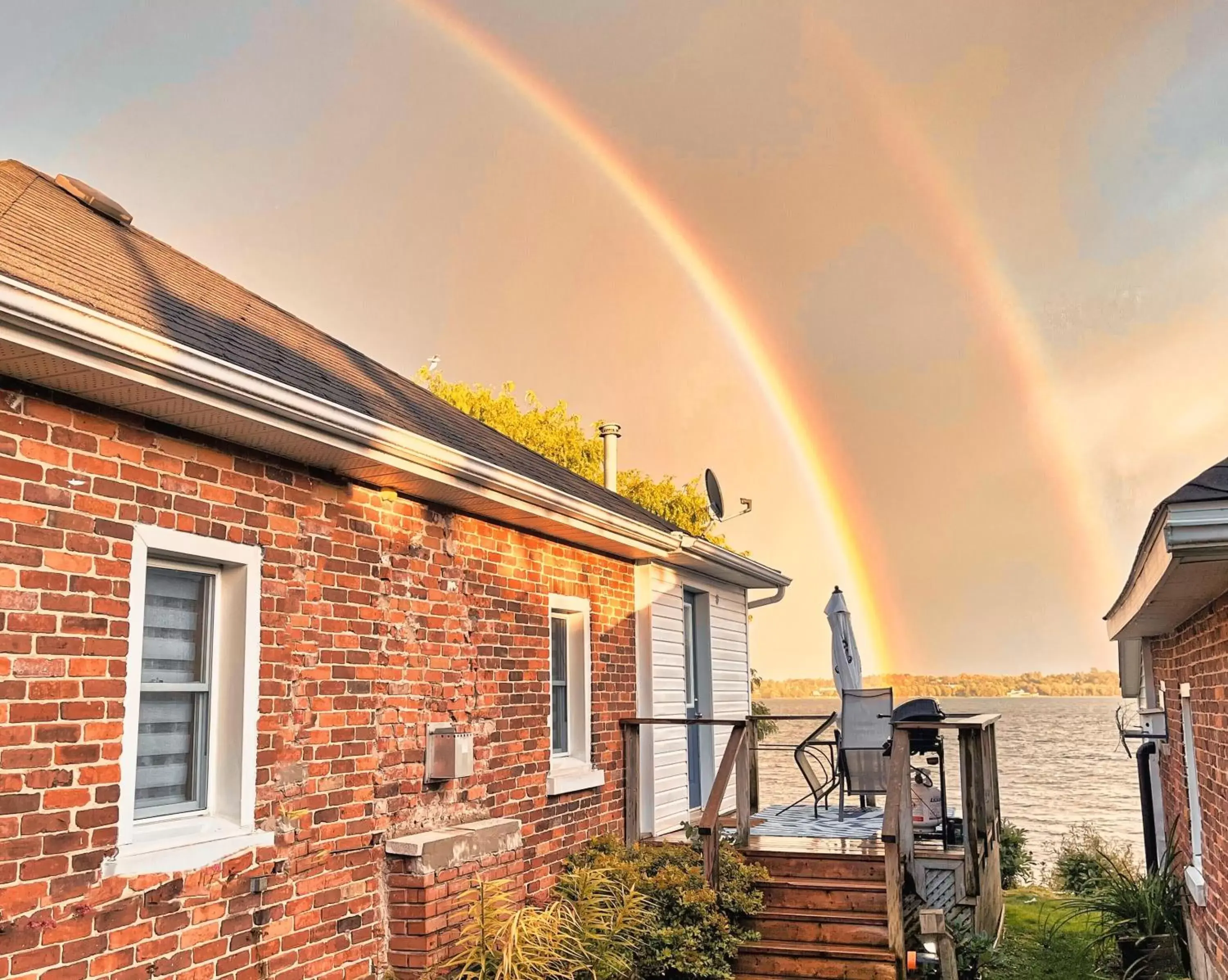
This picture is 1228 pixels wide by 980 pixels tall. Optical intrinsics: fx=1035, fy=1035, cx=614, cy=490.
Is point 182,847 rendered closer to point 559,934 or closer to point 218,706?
point 218,706

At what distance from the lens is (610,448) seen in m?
14.8

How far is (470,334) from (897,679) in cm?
6172

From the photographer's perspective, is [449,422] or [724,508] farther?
[724,508]

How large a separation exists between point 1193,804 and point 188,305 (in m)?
8.29

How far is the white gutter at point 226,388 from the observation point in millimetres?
3693

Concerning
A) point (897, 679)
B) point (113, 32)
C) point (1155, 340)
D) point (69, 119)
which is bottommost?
point (897, 679)

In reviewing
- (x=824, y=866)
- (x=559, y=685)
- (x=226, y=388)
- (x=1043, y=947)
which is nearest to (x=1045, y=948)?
(x=1043, y=947)

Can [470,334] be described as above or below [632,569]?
above

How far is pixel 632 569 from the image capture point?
34.9 ft

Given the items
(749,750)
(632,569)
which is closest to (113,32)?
(632,569)

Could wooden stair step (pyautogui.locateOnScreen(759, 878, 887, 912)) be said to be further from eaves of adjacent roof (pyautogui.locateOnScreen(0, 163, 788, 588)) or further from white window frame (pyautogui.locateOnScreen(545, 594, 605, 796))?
eaves of adjacent roof (pyautogui.locateOnScreen(0, 163, 788, 588))

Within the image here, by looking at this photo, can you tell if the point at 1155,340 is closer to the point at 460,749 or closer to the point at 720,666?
the point at 720,666

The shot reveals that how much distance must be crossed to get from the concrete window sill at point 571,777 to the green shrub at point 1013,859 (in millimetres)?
8933

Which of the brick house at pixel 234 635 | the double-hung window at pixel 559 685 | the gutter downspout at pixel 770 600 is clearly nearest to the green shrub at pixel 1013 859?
the gutter downspout at pixel 770 600
